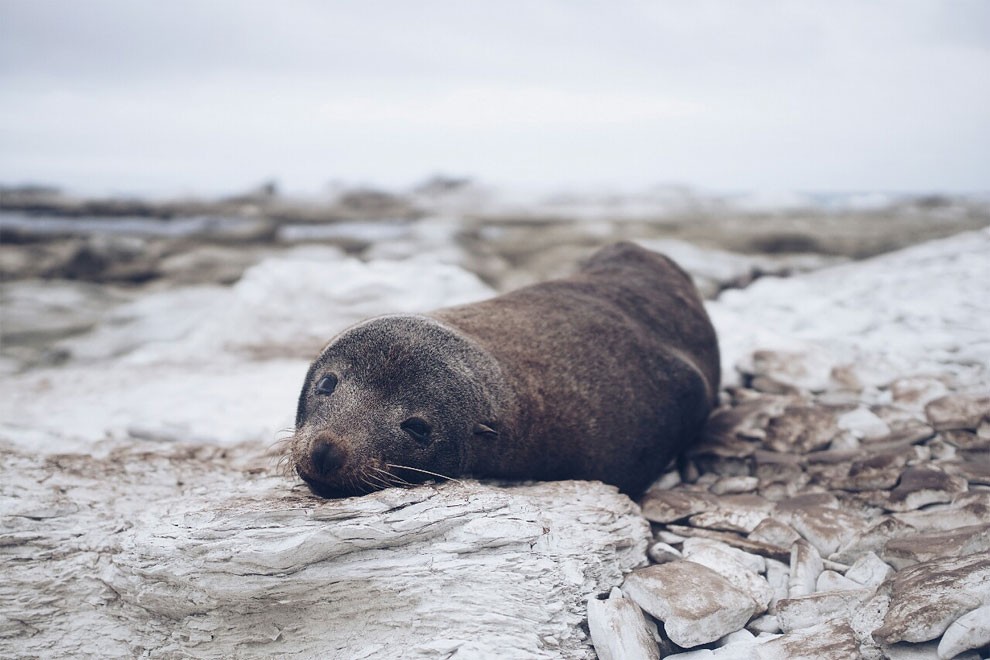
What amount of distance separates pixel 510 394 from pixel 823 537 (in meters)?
1.73

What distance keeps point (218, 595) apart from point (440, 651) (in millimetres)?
1023

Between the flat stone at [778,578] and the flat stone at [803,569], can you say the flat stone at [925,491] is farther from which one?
the flat stone at [778,578]

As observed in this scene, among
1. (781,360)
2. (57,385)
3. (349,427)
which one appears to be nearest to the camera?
(349,427)

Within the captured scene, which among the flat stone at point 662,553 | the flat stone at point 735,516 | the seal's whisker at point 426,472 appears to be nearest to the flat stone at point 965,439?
the flat stone at point 735,516

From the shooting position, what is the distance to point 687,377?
564 cm

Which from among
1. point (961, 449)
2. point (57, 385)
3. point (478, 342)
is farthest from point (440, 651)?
point (57, 385)

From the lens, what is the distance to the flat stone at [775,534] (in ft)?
13.7

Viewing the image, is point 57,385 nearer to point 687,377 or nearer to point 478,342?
point 478,342

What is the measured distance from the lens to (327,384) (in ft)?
14.1

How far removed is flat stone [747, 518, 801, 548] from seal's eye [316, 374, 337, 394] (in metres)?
2.28

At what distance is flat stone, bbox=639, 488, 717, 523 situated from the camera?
4.57 meters

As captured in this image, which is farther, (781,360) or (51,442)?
(781,360)

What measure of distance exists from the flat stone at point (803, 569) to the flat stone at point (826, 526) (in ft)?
0.29

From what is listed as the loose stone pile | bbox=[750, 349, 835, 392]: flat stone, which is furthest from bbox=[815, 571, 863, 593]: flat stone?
bbox=[750, 349, 835, 392]: flat stone
